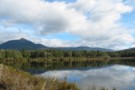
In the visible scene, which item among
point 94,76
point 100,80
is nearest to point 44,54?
point 94,76

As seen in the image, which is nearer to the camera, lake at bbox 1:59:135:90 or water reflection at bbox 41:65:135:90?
water reflection at bbox 41:65:135:90

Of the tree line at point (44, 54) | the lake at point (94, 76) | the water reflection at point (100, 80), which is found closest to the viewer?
the water reflection at point (100, 80)

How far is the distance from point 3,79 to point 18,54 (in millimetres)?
144931

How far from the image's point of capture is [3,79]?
9.72 meters

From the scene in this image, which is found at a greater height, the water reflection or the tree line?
the tree line

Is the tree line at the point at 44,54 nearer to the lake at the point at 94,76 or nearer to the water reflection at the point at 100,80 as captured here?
the lake at the point at 94,76

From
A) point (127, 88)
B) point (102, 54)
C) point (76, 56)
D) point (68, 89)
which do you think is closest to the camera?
point (68, 89)

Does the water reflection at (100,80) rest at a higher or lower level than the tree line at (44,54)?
lower

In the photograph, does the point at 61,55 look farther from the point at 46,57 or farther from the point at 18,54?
the point at 18,54

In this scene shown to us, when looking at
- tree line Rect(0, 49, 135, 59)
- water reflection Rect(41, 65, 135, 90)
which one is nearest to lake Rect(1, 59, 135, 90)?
water reflection Rect(41, 65, 135, 90)

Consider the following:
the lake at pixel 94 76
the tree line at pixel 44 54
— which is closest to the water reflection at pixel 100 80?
the lake at pixel 94 76

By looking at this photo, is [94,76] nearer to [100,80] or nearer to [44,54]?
[100,80]

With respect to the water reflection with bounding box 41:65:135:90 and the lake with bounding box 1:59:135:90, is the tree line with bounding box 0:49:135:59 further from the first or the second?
the water reflection with bounding box 41:65:135:90

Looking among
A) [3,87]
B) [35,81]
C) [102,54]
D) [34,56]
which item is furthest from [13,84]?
[102,54]
